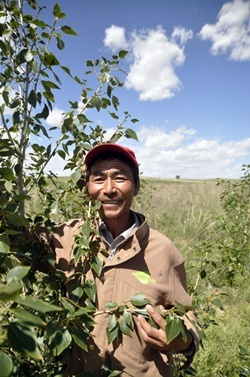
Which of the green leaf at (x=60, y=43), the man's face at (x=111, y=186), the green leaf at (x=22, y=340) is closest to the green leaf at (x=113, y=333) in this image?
the man's face at (x=111, y=186)

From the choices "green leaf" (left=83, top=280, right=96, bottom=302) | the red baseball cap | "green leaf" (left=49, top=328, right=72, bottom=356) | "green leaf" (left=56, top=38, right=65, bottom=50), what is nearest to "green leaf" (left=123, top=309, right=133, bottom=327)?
"green leaf" (left=83, top=280, right=96, bottom=302)

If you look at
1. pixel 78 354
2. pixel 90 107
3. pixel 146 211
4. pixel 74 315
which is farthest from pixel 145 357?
pixel 146 211

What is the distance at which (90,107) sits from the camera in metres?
1.63

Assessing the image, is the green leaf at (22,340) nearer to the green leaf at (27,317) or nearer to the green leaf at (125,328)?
the green leaf at (27,317)

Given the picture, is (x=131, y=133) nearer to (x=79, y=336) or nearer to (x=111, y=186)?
(x=111, y=186)

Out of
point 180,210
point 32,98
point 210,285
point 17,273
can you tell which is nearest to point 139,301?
point 17,273

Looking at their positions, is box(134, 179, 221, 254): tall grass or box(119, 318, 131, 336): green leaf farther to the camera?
box(134, 179, 221, 254): tall grass

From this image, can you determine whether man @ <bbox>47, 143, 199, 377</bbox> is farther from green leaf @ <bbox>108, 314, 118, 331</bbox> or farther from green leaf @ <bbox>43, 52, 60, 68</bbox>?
green leaf @ <bbox>43, 52, 60, 68</bbox>

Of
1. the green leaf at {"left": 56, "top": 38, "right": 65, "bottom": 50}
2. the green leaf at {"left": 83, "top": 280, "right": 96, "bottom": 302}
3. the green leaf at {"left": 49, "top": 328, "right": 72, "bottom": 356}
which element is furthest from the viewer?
the green leaf at {"left": 56, "top": 38, "right": 65, "bottom": 50}

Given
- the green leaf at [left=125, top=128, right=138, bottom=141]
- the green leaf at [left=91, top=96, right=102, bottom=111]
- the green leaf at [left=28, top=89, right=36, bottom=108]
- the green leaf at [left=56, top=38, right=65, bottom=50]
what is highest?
the green leaf at [left=56, top=38, right=65, bottom=50]

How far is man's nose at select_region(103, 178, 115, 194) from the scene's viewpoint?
1.54m

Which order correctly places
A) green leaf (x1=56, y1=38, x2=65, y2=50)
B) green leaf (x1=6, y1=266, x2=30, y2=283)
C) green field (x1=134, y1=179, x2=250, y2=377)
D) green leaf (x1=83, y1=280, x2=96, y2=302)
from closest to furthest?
green leaf (x1=6, y1=266, x2=30, y2=283), green leaf (x1=83, y1=280, x2=96, y2=302), green leaf (x1=56, y1=38, x2=65, y2=50), green field (x1=134, y1=179, x2=250, y2=377)

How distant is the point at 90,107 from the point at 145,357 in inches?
48.3

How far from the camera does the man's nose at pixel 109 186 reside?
60.4 inches
